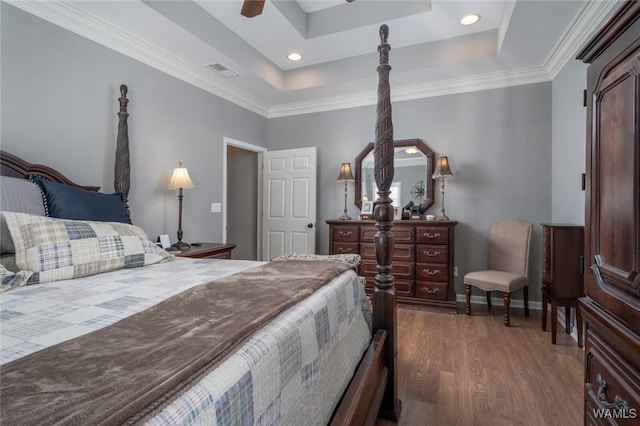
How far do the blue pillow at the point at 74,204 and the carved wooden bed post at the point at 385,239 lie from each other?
1.68 meters

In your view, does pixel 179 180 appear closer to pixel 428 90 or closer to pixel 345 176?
pixel 345 176

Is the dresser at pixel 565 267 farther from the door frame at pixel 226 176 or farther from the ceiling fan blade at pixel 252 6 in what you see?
the door frame at pixel 226 176

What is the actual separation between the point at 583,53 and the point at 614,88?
0.69 feet

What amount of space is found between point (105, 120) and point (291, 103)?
254cm

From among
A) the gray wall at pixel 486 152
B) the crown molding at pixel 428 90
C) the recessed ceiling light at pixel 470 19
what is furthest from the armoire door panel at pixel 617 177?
the crown molding at pixel 428 90

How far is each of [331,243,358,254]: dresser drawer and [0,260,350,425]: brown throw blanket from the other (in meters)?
2.87

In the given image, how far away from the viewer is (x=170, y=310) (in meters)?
0.88

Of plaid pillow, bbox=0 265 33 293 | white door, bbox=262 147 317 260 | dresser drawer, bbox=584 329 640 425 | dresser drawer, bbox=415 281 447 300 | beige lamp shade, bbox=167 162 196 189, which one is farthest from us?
white door, bbox=262 147 317 260

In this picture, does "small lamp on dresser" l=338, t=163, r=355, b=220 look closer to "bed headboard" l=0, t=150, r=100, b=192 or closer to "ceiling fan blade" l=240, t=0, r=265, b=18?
"ceiling fan blade" l=240, t=0, r=265, b=18

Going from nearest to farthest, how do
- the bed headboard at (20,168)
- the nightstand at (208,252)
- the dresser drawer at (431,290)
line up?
the bed headboard at (20,168) → the nightstand at (208,252) → the dresser drawer at (431,290)

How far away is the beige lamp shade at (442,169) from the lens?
11.8ft

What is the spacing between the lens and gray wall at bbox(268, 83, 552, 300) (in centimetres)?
350

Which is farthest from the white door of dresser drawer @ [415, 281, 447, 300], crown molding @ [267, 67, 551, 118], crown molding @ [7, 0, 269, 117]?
dresser drawer @ [415, 281, 447, 300]

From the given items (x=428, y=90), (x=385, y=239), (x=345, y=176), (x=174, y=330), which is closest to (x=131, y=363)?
(x=174, y=330)
